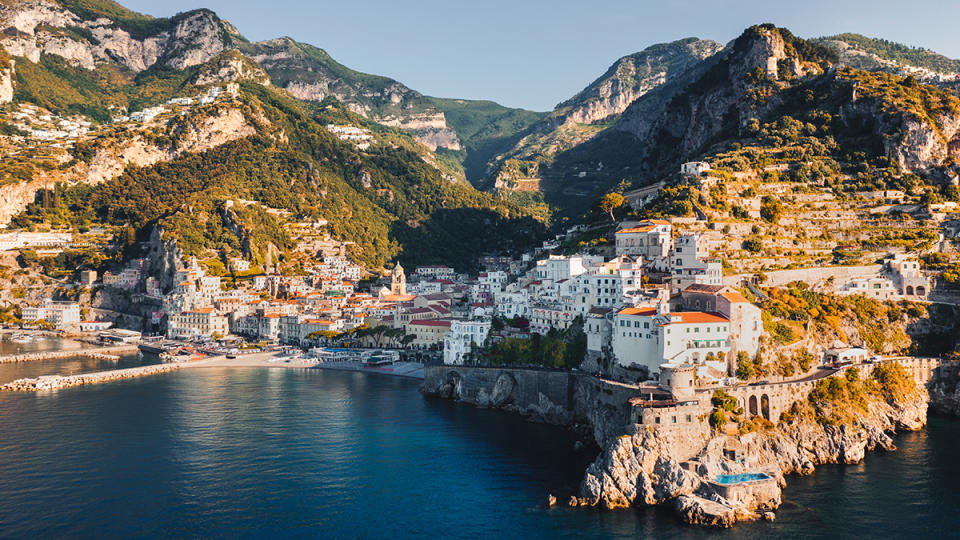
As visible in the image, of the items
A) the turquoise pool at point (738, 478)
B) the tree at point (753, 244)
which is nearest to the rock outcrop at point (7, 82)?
the tree at point (753, 244)

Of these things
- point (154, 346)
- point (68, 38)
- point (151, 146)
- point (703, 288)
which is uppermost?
point (68, 38)

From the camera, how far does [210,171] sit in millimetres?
131500

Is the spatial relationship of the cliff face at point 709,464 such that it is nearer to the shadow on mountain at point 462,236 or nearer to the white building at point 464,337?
the white building at point 464,337

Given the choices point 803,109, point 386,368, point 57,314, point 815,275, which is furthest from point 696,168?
point 57,314

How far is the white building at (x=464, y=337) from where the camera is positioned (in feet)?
201

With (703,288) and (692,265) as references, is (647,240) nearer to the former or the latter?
(692,265)

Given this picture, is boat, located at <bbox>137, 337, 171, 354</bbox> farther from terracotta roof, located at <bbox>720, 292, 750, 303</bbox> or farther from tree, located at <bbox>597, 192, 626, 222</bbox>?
terracotta roof, located at <bbox>720, 292, 750, 303</bbox>

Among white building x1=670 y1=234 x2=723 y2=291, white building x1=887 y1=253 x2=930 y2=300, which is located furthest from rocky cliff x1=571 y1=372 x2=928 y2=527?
white building x1=887 y1=253 x2=930 y2=300

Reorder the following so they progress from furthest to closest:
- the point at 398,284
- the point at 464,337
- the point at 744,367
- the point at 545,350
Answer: the point at 398,284 < the point at 464,337 < the point at 545,350 < the point at 744,367

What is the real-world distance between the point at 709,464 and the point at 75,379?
192ft

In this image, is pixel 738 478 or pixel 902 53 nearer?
pixel 738 478

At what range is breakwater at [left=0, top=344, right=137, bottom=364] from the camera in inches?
3034

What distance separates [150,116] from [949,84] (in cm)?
15116

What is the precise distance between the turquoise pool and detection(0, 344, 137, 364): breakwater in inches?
2862
